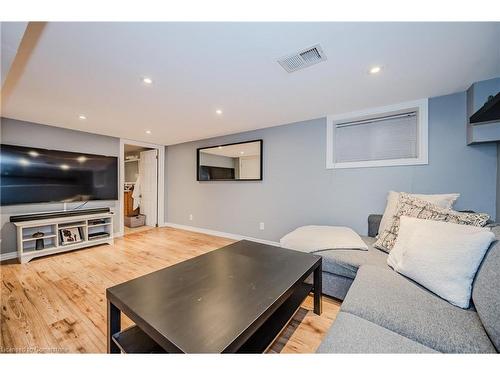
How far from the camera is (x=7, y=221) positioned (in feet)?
8.97

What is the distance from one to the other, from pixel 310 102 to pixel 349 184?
121 centimetres

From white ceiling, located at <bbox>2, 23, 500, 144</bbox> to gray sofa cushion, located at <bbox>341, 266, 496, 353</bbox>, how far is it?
1592mm

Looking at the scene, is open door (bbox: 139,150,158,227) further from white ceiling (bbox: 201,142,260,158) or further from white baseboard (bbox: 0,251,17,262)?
white baseboard (bbox: 0,251,17,262)

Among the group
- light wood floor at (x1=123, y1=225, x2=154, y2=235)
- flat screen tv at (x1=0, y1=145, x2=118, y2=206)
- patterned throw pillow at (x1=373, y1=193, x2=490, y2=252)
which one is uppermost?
flat screen tv at (x1=0, y1=145, x2=118, y2=206)

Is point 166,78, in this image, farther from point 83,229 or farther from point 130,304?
point 83,229

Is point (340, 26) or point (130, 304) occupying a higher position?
point (340, 26)

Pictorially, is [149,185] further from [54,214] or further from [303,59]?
[303,59]

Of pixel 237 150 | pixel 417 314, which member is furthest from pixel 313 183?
pixel 417 314

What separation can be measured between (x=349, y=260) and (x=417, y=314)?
0.66m

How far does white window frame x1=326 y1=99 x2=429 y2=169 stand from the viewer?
2213mm

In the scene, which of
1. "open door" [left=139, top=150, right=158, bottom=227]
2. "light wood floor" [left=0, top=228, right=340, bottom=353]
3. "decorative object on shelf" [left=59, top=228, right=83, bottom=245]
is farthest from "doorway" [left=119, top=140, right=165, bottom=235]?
"light wood floor" [left=0, top=228, right=340, bottom=353]

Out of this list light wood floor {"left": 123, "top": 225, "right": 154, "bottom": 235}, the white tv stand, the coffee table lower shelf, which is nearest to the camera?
the coffee table lower shelf

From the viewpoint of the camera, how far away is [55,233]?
2871mm
